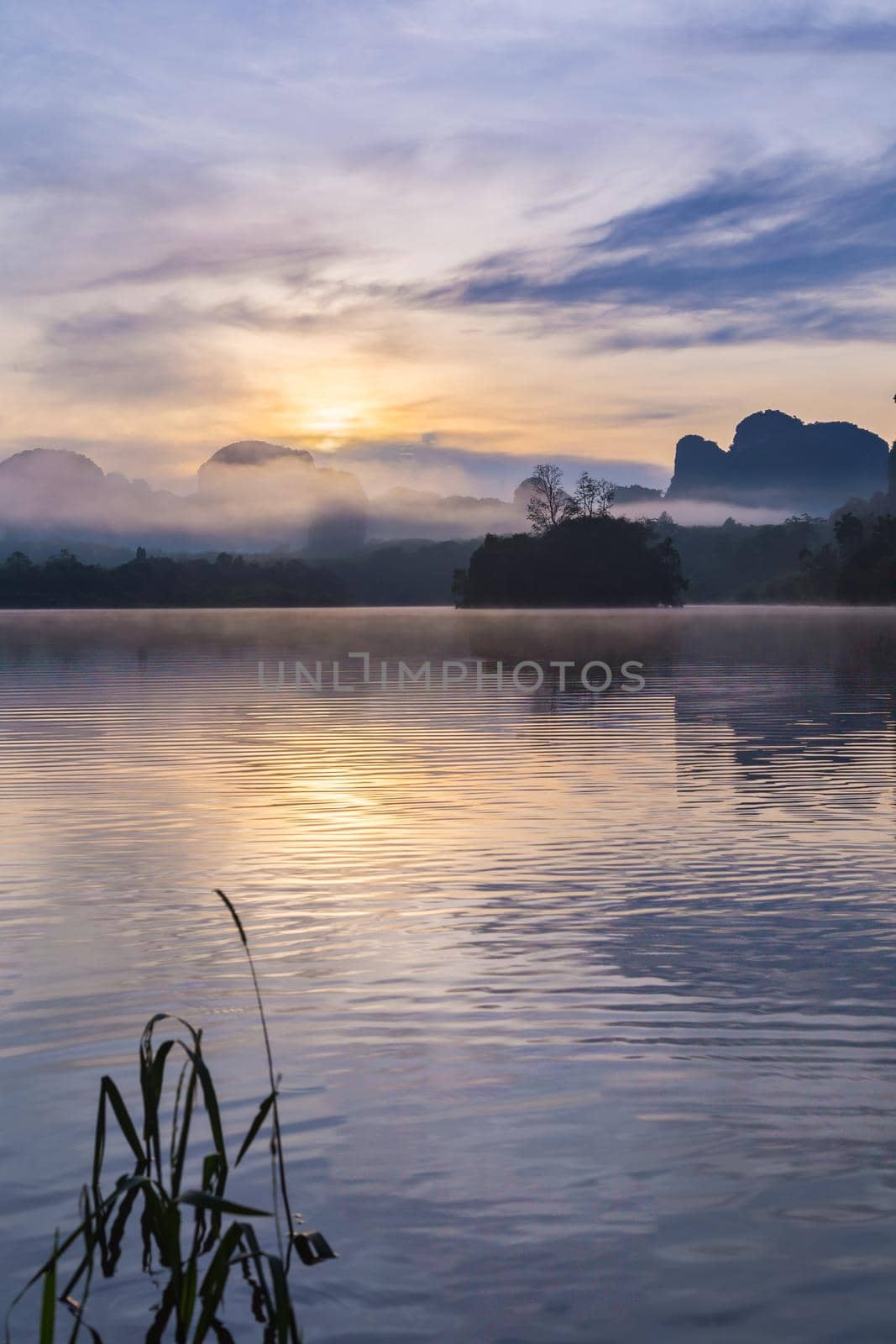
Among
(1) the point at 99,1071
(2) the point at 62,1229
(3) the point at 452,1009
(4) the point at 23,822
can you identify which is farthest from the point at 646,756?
(2) the point at 62,1229

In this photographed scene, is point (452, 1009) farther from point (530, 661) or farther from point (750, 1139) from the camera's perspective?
point (530, 661)

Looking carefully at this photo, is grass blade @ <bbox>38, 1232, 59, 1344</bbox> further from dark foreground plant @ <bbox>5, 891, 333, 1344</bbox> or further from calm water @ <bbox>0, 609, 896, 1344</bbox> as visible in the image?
calm water @ <bbox>0, 609, 896, 1344</bbox>

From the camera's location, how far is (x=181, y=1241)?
28.0 ft

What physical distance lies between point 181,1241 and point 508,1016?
445 centimetres

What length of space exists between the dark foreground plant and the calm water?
0.69ft

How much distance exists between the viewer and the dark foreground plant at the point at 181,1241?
245 inches

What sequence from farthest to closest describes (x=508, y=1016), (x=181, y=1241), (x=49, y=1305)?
1. (x=508, y=1016)
2. (x=181, y=1241)
3. (x=49, y=1305)

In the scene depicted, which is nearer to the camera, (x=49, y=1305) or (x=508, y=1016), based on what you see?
(x=49, y=1305)

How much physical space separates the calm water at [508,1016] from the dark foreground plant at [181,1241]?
8.3 inches

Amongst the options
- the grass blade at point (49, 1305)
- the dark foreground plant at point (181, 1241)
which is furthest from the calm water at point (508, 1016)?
the grass blade at point (49, 1305)

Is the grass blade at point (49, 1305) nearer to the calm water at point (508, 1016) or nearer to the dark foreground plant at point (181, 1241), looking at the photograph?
the dark foreground plant at point (181, 1241)

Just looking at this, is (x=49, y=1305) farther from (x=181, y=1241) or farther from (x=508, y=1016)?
(x=508, y=1016)

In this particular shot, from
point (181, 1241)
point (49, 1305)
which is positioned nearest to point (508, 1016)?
point (181, 1241)

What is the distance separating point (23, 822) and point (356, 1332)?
56.3 feet
